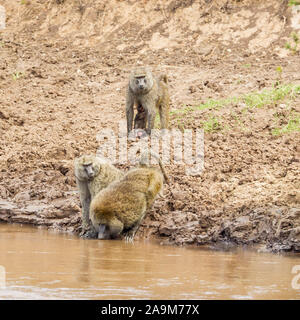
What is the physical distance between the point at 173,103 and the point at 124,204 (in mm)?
5270

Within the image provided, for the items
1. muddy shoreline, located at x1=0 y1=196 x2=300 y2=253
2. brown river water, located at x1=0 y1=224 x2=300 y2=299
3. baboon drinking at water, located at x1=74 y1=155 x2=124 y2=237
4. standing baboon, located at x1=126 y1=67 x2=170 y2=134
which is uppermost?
standing baboon, located at x1=126 y1=67 x2=170 y2=134

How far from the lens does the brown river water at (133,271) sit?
5.87 m

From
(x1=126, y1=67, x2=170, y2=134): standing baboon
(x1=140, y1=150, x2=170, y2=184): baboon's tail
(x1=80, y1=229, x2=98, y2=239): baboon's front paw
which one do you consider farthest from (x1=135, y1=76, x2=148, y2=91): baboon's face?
(x1=80, y1=229, x2=98, y2=239): baboon's front paw

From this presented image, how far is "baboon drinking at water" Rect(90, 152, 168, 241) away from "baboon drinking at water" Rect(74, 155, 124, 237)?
0.83ft

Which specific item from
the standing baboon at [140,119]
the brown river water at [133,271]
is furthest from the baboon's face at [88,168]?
the standing baboon at [140,119]

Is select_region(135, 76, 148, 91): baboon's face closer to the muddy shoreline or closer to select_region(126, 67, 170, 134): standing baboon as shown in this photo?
select_region(126, 67, 170, 134): standing baboon

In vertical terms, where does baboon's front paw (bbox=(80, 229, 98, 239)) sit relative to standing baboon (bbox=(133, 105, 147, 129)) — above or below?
below

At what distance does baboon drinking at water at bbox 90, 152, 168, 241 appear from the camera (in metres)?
8.96

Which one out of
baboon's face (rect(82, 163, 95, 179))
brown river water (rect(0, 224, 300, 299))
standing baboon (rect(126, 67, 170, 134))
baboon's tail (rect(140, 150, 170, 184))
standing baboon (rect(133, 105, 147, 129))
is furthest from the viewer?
standing baboon (rect(133, 105, 147, 129))

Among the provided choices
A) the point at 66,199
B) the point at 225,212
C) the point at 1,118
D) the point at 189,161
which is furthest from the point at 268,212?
the point at 1,118

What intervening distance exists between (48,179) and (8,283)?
5157 millimetres

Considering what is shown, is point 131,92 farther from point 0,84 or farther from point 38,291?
point 38,291

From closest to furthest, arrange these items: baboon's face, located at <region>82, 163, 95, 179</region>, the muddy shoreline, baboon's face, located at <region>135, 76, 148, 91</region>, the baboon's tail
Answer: the muddy shoreline → baboon's face, located at <region>82, 163, 95, 179</region> → the baboon's tail → baboon's face, located at <region>135, 76, 148, 91</region>

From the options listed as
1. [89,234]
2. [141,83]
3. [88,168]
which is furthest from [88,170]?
[141,83]
